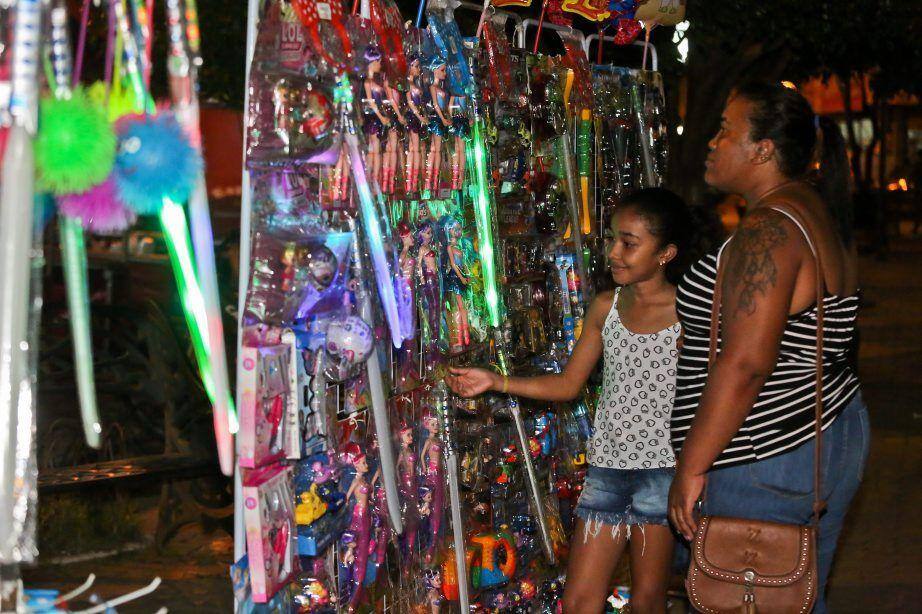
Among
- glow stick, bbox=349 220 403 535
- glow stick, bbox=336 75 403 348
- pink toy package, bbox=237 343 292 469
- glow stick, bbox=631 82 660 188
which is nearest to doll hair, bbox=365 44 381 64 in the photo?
glow stick, bbox=336 75 403 348

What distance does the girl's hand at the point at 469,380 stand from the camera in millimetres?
3582

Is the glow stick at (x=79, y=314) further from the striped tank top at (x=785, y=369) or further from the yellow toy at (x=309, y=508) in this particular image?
the striped tank top at (x=785, y=369)

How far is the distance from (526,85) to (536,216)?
0.48m

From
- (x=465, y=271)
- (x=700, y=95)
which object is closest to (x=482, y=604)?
(x=465, y=271)

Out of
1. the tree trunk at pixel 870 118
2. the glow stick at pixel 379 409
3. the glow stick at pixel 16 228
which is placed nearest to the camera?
the glow stick at pixel 16 228

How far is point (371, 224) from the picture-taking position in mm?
3012

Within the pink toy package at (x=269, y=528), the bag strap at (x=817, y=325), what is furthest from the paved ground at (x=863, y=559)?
the bag strap at (x=817, y=325)

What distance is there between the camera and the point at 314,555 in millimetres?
2941

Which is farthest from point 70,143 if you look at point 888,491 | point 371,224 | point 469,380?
point 888,491

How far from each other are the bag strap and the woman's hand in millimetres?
291

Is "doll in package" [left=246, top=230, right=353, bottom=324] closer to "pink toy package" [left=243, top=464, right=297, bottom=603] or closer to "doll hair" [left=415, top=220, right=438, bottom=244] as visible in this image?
"pink toy package" [left=243, top=464, right=297, bottom=603]

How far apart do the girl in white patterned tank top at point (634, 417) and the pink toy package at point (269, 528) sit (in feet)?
2.94

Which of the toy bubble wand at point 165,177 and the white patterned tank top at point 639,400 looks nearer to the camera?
the toy bubble wand at point 165,177

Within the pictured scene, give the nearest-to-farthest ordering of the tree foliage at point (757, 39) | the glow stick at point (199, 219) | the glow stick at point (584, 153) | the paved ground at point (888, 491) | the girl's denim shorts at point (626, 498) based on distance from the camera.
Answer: the glow stick at point (199, 219) < the girl's denim shorts at point (626, 498) < the glow stick at point (584, 153) < the paved ground at point (888, 491) < the tree foliage at point (757, 39)
